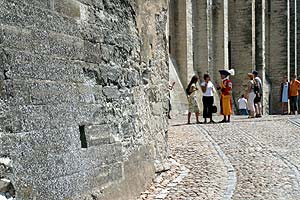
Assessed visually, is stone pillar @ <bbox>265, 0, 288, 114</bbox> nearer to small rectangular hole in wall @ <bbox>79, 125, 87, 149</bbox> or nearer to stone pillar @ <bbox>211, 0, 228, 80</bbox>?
stone pillar @ <bbox>211, 0, 228, 80</bbox>

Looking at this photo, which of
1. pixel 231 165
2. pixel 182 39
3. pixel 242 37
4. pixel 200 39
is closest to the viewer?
pixel 231 165

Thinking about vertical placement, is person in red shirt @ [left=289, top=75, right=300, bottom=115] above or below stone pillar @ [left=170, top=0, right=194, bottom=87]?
below

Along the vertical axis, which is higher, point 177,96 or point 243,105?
point 177,96

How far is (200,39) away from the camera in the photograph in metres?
27.4

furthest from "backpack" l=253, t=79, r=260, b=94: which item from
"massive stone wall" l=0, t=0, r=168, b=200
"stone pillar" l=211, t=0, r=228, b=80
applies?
"stone pillar" l=211, t=0, r=228, b=80

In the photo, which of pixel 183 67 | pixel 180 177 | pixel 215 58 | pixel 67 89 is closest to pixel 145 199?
pixel 180 177

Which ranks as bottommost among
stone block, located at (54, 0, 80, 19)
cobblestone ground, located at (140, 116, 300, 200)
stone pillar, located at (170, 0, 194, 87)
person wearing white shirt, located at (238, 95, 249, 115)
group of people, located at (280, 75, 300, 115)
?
cobblestone ground, located at (140, 116, 300, 200)

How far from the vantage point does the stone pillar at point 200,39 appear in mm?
27156

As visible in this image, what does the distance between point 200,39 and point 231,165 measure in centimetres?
1889

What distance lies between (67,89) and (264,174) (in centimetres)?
417

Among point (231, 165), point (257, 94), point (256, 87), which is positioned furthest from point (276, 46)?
point (231, 165)

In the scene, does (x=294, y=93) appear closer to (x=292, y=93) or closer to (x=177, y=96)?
(x=292, y=93)

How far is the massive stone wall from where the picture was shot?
4.52 meters

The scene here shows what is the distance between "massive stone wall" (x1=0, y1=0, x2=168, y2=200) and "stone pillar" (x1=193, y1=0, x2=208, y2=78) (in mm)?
19089
